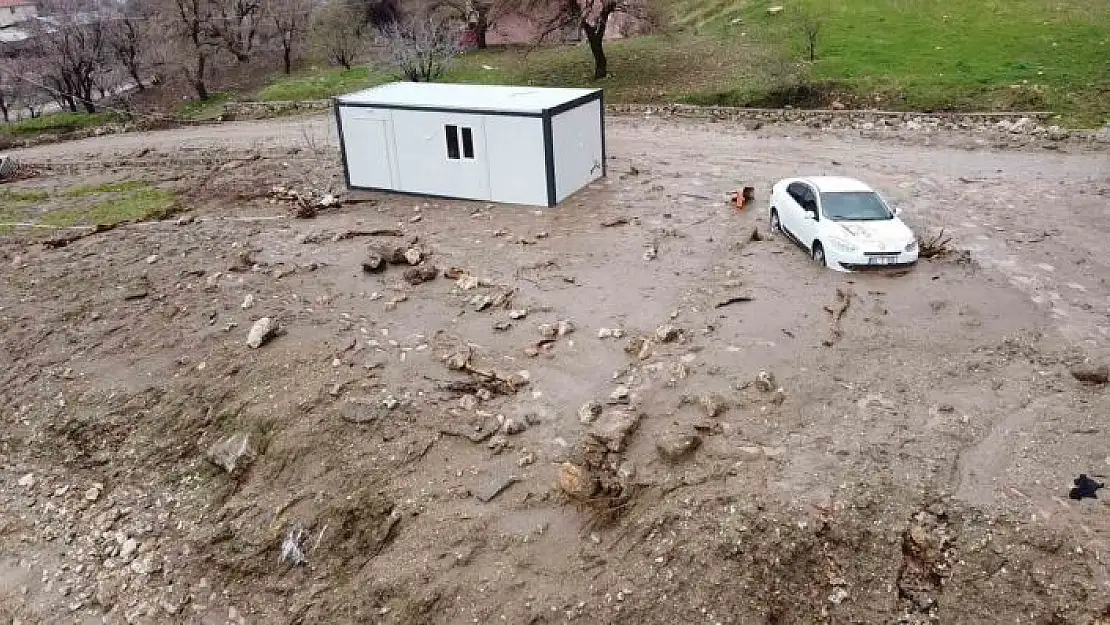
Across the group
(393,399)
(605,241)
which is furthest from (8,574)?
(605,241)

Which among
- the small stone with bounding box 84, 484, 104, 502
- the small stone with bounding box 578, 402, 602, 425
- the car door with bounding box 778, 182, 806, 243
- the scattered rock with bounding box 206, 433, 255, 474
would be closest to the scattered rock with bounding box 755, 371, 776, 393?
the small stone with bounding box 578, 402, 602, 425

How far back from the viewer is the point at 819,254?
54.7ft

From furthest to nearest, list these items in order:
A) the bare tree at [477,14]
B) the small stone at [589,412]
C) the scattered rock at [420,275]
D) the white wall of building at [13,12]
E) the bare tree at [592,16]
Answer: the white wall of building at [13,12] → the bare tree at [477,14] → the bare tree at [592,16] → the scattered rock at [420,275] → the small stone at [589,412]

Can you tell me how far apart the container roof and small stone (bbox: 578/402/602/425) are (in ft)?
31.4

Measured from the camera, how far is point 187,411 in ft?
45.0

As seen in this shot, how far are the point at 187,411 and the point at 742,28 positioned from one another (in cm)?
3221

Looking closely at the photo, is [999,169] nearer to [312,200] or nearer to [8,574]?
[312,200]

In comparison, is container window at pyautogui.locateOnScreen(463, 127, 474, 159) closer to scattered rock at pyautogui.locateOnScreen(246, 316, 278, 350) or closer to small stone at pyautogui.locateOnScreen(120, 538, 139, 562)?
scattered rock at pyautogui.locateOnScreen(246, 316, 278, 350)

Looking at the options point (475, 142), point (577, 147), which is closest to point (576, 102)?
point (577, 147)

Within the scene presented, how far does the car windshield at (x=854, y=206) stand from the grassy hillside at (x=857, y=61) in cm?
1315

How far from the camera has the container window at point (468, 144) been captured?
823 inches

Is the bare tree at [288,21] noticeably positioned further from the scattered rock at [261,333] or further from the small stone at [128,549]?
the small stone at [128,549]

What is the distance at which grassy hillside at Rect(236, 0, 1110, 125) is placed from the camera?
93.5 ft

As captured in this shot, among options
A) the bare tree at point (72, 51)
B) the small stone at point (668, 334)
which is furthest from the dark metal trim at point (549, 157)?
the bare tree at point (72, 51)
